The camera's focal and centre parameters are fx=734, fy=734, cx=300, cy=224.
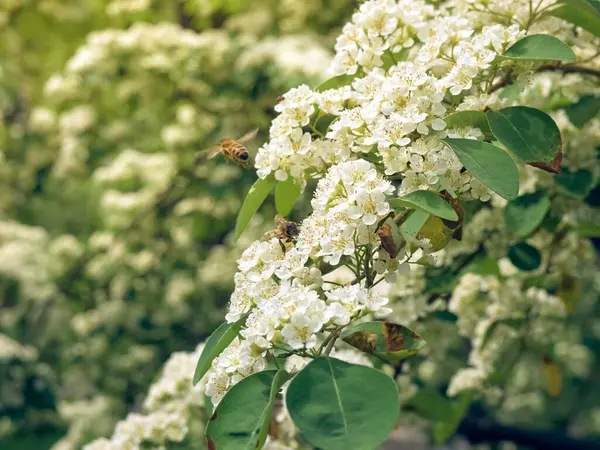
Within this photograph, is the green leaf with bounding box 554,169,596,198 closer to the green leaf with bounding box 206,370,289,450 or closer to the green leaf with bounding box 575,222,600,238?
the green leaf with bounding box 575,222,600,238

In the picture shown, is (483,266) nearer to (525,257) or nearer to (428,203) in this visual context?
(525,257)

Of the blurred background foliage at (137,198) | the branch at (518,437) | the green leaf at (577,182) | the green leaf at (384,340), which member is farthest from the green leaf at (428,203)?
the branch at (518,437)

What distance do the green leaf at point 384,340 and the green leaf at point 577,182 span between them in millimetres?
801

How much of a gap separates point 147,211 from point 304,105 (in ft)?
9.99

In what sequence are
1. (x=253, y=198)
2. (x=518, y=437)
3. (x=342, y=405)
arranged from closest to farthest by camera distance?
(x=342, y=405) → (x=253, y=198) → (x=518, y=437)

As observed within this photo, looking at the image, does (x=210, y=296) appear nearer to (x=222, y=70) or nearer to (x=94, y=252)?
(x=94, y=252)

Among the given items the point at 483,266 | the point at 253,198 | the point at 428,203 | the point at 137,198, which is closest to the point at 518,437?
the point at 483,266

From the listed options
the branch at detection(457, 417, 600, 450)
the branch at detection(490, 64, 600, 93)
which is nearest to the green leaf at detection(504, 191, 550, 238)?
the branch at detection(490, 64, 600, 93)

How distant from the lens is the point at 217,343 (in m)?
1.08

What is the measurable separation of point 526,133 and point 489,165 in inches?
6.1

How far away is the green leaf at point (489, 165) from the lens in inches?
43.2

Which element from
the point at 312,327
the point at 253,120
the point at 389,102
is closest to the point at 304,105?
the point at 389,102

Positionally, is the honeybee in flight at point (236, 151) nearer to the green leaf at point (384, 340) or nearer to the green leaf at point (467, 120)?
the green leaf at point (467, 120)

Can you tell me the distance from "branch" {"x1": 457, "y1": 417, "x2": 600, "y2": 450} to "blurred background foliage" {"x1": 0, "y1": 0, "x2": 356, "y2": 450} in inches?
58.1
